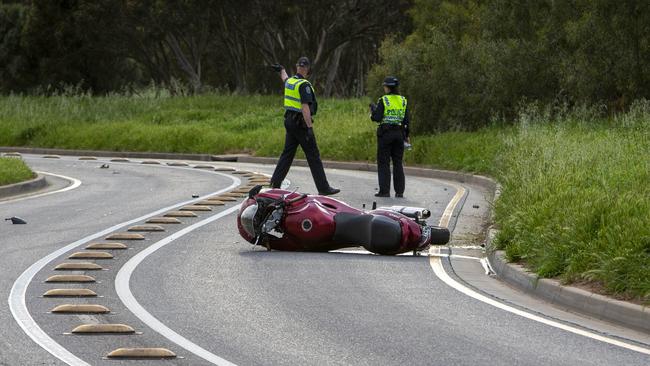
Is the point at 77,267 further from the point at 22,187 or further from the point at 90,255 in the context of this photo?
the point at 22,187

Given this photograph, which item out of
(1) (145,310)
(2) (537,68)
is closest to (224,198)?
(1) (145,310)

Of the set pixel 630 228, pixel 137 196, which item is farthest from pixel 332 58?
pixel 630 228

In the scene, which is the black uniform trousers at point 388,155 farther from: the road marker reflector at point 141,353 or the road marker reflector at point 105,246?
the road marker reflector at point 141,353

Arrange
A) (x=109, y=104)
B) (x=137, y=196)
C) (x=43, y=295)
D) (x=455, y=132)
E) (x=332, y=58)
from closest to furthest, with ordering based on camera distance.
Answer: (x=43, y=295) → (x=137, y=196) → (x=455, y=132) → (x=109, y=104) → (x=332, y=58)

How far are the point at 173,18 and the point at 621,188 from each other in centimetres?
4569

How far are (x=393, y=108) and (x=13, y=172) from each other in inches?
305

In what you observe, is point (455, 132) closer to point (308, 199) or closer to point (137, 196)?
point (137, 196)

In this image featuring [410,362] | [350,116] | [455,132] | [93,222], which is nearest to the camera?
[410,362]

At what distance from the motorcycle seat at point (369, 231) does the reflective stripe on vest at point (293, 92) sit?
636 centimetres

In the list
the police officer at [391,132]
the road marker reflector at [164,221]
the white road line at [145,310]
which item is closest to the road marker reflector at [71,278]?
the white road line at [145,310]

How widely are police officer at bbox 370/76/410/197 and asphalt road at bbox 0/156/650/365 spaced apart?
523 cm

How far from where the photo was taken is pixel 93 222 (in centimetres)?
1656

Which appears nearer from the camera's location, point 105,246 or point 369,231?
point 369,231

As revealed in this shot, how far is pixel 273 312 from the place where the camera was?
977cm
